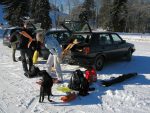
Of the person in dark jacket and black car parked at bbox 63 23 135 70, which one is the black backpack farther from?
black car parked at bbox 63 23 135 70

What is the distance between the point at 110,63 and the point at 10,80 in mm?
5108

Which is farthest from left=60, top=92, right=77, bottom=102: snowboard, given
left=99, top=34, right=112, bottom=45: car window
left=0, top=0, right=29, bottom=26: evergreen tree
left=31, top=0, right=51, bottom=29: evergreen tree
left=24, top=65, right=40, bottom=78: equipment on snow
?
left=31, top=0, right=51, bottom=29: evergreen tree

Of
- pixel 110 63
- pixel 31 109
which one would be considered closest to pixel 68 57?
pixel 110 63

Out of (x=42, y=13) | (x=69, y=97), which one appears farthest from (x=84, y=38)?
(x=42, y=13)

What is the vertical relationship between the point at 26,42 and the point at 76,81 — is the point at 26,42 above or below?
above

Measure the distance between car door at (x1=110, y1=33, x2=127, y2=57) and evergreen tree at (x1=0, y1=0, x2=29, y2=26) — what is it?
34600mm

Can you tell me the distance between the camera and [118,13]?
59156 mm

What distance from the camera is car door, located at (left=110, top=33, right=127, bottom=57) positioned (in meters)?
13.3

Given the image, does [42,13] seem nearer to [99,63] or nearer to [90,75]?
[99,63]

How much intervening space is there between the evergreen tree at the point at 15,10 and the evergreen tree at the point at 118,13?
17.5m

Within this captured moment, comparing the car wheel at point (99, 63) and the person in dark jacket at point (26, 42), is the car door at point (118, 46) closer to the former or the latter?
the car wheel at point (99, 63)

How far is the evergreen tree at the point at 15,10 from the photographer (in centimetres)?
4816

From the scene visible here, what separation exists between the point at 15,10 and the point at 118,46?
125 ft

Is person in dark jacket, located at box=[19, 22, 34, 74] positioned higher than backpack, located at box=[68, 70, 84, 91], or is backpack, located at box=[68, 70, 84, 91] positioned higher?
person in dark jacket, located at box=[19, 22, 34, 74]
